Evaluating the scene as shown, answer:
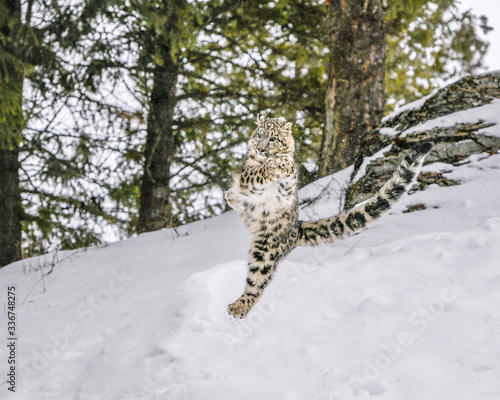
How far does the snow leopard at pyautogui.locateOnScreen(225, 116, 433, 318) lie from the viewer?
423 centimetres

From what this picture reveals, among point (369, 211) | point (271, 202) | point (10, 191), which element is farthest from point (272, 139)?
point (10, 191)

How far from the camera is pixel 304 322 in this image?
160 inches

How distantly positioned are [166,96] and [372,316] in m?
7.37

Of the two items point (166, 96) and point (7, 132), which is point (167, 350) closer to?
point (7, 132)

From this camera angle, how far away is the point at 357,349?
3.59 metres

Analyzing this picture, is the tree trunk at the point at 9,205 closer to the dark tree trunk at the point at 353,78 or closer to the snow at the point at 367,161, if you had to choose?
the dark tree trunk at the point at 353,78

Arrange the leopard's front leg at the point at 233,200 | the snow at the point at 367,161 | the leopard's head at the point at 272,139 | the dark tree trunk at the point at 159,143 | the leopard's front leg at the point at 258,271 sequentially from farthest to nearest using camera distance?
1. the dark tree trunk at the point at 159,143
2. the snow at the point at 367,161
3. the leopard's front leg at the point at 233,200
4. the leopard's front leg at the point at 258,271
5. the leopard's head at the point at 272,139

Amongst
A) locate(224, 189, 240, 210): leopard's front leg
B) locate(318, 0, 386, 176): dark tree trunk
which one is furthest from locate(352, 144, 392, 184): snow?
locate(224, 189, 240, 210): leopard's front leg

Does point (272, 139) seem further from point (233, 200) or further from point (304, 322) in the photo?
point (304, 322)

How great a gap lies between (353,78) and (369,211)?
178 inches

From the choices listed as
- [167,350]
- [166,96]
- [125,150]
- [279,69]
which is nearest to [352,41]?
[279,69]

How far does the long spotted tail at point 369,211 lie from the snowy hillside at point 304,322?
37 centimetres

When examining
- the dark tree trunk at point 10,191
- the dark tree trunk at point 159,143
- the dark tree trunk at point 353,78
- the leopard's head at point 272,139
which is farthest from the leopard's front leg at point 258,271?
the dark tree trunk at point 10,191

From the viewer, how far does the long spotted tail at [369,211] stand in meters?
4.03
